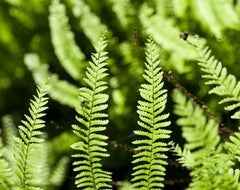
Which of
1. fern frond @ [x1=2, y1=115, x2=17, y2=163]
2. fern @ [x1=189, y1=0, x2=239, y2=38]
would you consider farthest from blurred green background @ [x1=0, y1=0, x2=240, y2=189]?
fern frond @ [x1=2, y1=115, x2=17, y2=163]

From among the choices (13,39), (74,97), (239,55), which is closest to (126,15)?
(74,97)

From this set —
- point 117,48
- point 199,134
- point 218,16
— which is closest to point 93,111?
point 199,134

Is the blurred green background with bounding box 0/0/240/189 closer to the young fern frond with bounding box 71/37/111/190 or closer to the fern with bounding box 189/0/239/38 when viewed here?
the fern with bounding box 189/0/239/38

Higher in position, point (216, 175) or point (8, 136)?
point (8, 136)

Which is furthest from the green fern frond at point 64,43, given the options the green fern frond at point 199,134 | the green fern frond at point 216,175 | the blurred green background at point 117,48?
the green fern frond at point 216,175

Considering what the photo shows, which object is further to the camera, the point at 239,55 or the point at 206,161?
the point at 239,55

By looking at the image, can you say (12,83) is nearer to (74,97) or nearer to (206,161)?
(74,97)

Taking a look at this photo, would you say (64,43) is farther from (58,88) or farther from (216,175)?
(216,175)
